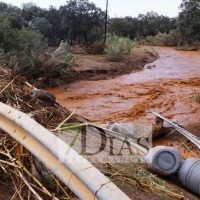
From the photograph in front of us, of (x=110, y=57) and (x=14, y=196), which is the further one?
(x=110, y=57)

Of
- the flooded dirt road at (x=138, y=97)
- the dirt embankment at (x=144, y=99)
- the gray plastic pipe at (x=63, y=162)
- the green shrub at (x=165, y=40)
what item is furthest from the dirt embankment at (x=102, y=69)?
the green shrub at (x=165, y=40)

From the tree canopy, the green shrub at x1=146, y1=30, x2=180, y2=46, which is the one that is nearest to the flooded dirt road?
the tree canopy

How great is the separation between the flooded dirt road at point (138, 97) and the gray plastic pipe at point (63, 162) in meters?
5.33

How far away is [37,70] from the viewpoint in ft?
35.0

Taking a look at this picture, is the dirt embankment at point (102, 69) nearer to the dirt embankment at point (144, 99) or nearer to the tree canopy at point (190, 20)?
the dirt embankment at point (144, 99)

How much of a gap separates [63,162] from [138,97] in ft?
26.9

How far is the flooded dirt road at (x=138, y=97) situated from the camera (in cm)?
745

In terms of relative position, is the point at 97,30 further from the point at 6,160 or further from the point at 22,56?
the point at 6,160

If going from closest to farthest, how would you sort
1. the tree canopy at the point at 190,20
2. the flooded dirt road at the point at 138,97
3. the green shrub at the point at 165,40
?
the flooded dirt road at the point at 138,97 → the tree canopy at the point at 190,20 → the green shrub at the point at 165,40

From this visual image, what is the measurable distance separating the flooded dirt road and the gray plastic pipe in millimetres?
5333

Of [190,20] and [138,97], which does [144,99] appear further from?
[190,20]

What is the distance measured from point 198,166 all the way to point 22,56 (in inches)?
356

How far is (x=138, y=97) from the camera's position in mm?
9484

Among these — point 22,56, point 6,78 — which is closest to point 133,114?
point 6,78
